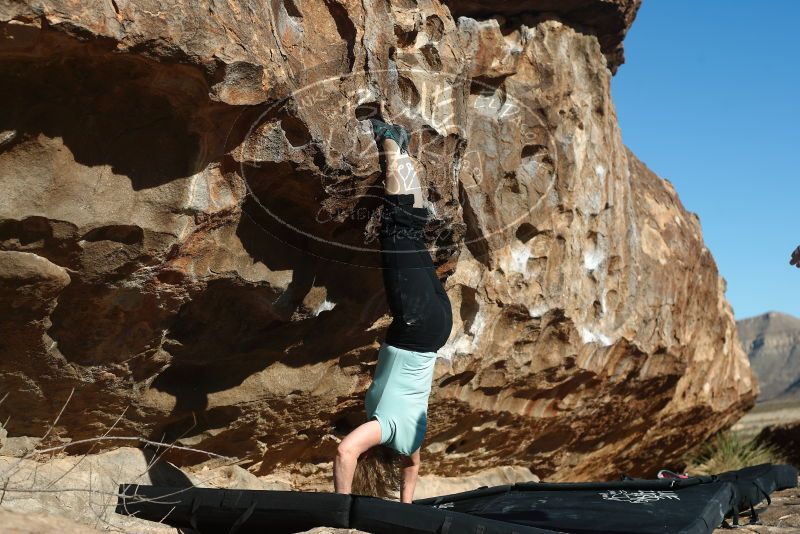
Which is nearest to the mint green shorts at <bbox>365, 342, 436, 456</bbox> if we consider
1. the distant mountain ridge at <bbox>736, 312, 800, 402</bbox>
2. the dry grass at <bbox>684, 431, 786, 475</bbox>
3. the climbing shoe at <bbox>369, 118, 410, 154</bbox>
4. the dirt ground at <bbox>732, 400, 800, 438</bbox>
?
the climbing shoe at <bbox>369, 118, 410, 154</bbox>

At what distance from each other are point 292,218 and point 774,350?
285 ft

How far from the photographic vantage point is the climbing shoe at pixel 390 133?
425 centimetres

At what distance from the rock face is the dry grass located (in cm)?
378

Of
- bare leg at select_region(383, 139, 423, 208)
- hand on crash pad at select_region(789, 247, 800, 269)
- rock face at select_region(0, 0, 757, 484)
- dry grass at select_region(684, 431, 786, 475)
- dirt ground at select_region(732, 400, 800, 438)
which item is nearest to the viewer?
rock face at select_region(0, 0, 757, 484)

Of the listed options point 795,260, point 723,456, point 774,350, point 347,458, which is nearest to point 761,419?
point 723,456

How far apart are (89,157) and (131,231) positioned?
0.36m

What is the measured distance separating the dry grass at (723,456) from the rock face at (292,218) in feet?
12.4

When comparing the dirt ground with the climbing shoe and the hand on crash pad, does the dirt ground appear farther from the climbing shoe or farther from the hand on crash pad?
the climbing shoe

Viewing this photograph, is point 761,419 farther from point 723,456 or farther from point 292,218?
point 292,218

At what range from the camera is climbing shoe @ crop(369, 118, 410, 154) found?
13.9 feet

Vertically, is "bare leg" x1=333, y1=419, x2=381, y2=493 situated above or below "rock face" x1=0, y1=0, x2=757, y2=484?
below

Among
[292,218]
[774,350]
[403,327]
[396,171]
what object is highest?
[774,350]

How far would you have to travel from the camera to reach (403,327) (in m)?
4.05

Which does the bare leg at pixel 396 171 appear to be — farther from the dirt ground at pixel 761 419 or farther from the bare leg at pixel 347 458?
the dirt ground at pixel 761 419
